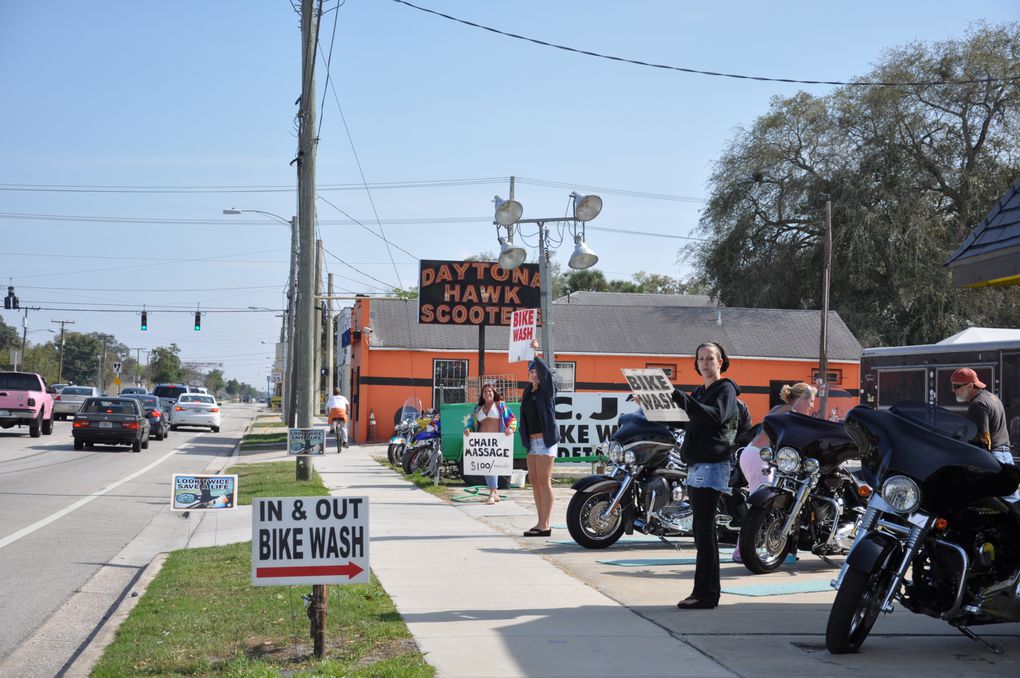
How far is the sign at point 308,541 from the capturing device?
6172 millimetres

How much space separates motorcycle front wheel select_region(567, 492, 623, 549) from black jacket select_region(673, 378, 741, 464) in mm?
3029

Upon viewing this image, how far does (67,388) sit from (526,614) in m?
48.3

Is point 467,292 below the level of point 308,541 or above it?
above

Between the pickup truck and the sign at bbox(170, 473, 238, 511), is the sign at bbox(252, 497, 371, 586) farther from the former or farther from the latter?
the pickup truck

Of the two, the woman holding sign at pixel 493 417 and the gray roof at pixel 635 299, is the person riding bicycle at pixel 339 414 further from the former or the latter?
the gray roof at pixel 635 299

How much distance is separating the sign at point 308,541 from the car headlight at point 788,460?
425 centimetres

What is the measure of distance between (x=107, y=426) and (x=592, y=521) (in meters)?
21.7

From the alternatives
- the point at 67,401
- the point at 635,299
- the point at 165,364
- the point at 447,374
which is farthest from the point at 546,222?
the point at 165,364

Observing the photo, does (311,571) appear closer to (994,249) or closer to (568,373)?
(994,249)

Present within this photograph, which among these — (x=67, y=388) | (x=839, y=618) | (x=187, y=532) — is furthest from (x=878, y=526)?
(x=67, y=388)

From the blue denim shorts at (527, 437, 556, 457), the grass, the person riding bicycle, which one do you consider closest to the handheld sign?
the blue denim shorts at (527, 437, 556, 457)

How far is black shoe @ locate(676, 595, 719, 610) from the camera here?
776 centimetres

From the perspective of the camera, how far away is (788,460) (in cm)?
909

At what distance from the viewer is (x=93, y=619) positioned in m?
8.24
